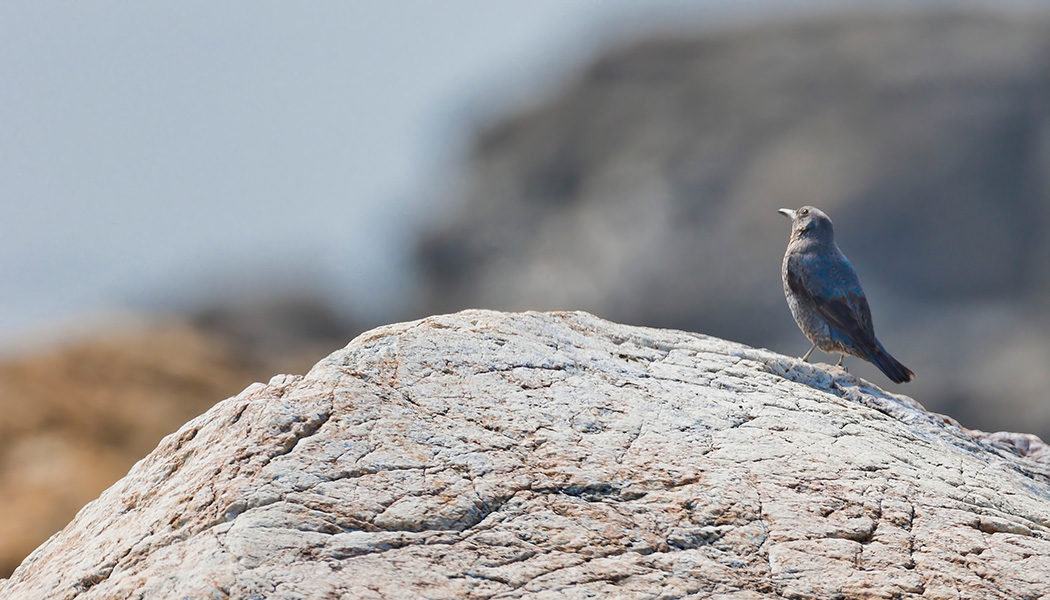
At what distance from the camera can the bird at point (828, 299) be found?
10266mm

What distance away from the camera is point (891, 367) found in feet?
32.7

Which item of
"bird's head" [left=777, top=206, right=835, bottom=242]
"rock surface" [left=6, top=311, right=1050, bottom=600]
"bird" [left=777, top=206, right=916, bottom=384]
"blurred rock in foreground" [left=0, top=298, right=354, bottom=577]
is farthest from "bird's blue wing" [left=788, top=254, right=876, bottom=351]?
"blurred rock in foreground" [left=0, top=298, right=354, bottom=577]

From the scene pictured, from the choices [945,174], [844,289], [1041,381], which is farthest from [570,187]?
[844,289]

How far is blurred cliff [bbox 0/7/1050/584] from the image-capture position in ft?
A: 81.7

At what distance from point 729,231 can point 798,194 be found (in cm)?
263

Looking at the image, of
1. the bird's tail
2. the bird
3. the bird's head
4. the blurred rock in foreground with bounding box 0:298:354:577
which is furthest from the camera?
the blurred rock in foreground with bounding box 0:298:354:577

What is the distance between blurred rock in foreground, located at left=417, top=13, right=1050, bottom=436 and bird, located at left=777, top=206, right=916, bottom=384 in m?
16.2

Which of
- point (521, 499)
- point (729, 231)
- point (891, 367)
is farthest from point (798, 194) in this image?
point (521, 499)

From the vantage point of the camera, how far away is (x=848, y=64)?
4131cm

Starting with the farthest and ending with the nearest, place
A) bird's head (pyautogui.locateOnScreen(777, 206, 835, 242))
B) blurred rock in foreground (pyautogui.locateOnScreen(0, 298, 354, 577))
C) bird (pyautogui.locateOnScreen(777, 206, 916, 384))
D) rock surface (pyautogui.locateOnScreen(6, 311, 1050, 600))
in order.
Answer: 1. blurred rock in foreground (pyautogui.locateOnScreen(0, 298, 354, 577))
2. bird's head (pyautogui.locateOnScreen(777, 206, 835, 242))
3. bird (pyautogui.locateOnScreen(777, 206, 916, 384))
4. rock surface (pyautogui.locateOnScreen(6, 311, 1050, 600))

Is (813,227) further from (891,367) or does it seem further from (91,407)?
(91,407)

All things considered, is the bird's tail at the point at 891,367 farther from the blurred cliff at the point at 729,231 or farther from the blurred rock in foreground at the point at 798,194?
the blurred rock in foreground at the point at 798,194

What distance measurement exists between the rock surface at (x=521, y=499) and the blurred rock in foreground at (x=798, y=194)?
20.8 metres

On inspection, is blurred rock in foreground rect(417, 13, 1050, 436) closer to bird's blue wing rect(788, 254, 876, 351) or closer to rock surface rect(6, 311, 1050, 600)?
bird's blue wing rect(788, 254, 876, 351)
